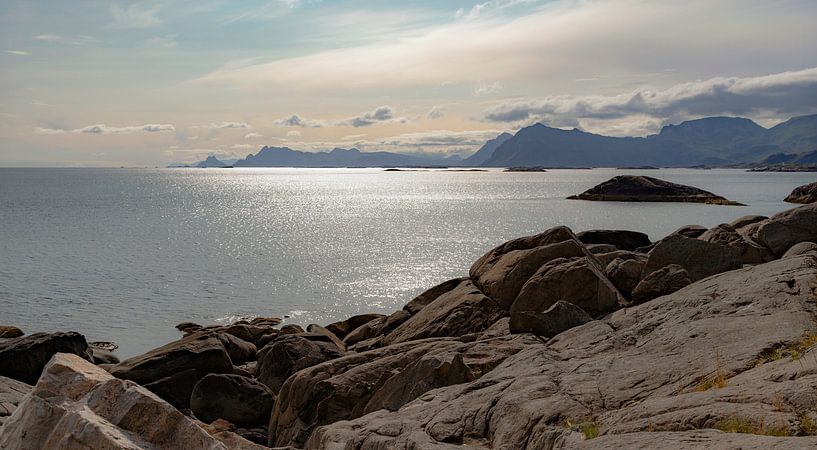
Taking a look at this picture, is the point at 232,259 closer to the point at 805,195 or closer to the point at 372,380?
the point at 372,380

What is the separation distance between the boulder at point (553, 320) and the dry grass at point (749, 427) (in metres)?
9.62

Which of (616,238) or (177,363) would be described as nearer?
(177,363)

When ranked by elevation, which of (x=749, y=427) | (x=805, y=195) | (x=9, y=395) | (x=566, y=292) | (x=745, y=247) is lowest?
(x=805, y=195)

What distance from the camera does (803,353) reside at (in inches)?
386

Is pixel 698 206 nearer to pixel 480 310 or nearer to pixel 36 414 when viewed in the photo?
pixel 480 310

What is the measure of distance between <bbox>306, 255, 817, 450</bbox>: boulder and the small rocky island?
15346 cm

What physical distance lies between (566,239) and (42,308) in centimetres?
3706

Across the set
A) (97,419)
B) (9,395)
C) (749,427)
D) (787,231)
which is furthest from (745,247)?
(9,395)

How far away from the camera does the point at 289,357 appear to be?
24688 millimetres

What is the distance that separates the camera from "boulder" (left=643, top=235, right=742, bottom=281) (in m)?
20.6

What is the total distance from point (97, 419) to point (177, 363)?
17.9 m

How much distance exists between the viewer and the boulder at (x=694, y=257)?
20.6 meters

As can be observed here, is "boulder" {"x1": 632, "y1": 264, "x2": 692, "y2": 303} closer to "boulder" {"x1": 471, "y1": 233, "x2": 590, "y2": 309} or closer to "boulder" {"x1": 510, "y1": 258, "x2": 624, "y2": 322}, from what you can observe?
"boulder" {"x1": 510, "y1": 258, "x2": 624, "y2": 322}

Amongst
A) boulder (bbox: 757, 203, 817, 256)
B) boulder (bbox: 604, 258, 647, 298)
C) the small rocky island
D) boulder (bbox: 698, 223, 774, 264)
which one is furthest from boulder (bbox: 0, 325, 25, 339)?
the small rocky island
